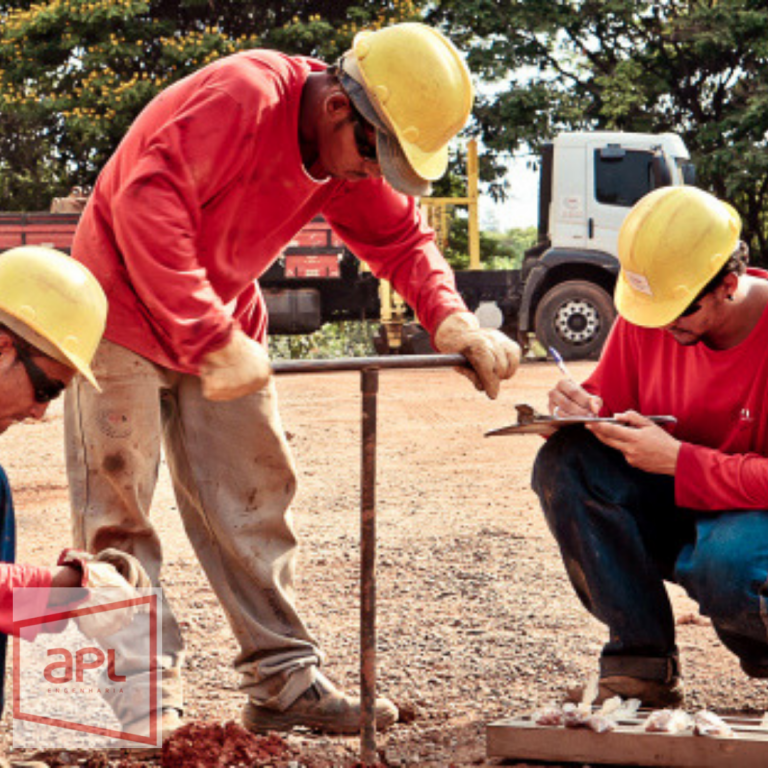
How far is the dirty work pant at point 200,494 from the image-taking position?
3518mm

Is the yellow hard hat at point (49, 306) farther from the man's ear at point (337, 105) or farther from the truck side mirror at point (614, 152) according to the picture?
the truck side mirror at point (614, 152)

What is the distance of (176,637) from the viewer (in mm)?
3662

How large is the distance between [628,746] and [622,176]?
44.6ft

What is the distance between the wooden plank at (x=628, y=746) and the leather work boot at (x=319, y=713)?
44 cm

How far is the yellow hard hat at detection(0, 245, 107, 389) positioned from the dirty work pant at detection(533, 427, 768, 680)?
150cm

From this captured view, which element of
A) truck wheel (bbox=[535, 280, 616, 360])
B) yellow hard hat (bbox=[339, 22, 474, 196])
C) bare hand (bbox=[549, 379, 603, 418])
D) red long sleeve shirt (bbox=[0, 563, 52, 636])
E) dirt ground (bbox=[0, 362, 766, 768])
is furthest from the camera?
truck wheel (bbox=[535, 280, 616, 360])

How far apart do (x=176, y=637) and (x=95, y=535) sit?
0.39 m

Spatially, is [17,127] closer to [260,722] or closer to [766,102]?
[766,102]

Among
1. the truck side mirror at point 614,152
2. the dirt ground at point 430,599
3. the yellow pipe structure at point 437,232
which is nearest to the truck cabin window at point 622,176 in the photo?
the truck side mirror at point 614,152

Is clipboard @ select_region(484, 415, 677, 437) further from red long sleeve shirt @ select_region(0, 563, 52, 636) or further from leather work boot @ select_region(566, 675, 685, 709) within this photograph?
red long sleeve shirt @ select_region(0, 563, 52, 636)

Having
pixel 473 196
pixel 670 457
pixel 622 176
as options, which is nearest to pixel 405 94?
pixel 670 457

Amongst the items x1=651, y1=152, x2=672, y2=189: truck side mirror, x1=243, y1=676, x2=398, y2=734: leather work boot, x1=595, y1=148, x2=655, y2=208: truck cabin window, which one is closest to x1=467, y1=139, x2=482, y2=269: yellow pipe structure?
x1=595, y1=148, x2=655, y2=208: truck cabin window

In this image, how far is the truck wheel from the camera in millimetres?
16875

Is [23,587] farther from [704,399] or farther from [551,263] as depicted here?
[551,263]
